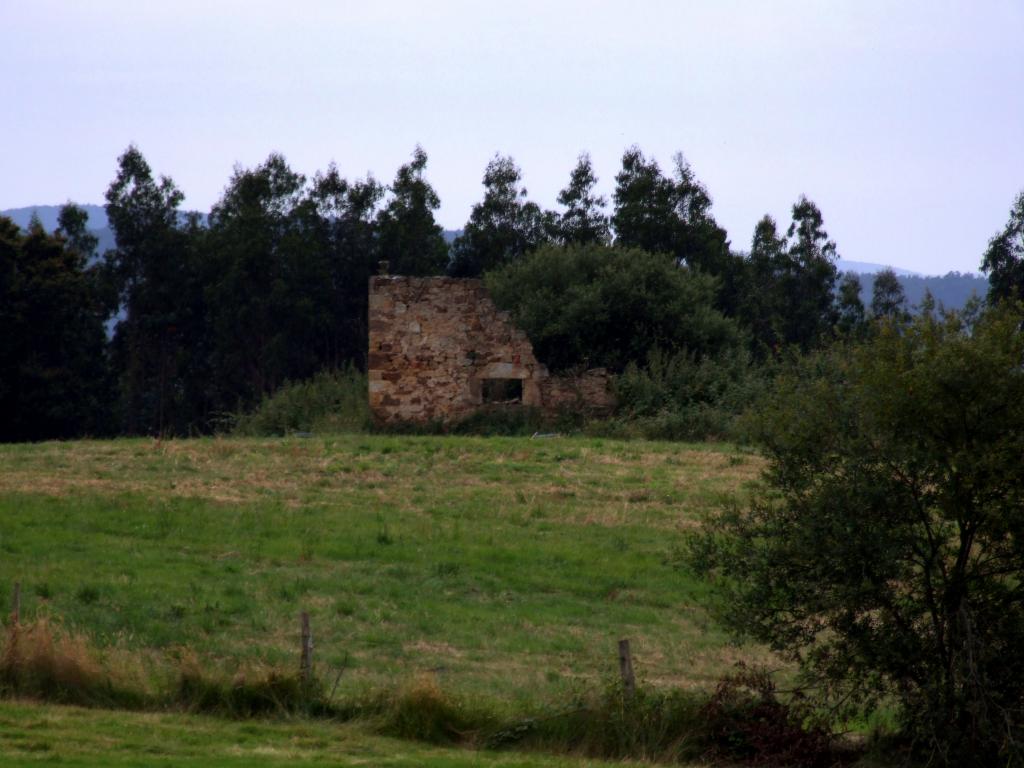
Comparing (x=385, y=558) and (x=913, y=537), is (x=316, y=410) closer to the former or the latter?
(x=385, y=558)

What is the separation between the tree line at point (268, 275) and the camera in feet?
131

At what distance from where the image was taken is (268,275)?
45375mm

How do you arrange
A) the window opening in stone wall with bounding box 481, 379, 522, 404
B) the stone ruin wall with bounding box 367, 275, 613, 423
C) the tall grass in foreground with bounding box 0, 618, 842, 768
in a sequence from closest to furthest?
the tall grass in foreground with bounding box 0, 618, 842, 768 < the stone ruin wall with bounding box 367, 275, 613, 423 < the window opening in stone wall with bounding box 481, 379, 522, 404

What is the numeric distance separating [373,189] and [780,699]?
38.8 metres

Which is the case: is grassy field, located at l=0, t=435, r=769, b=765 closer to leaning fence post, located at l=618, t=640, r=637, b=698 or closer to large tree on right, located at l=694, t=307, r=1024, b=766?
leaning fence post, located at l=618, t=640, r=637, b=698

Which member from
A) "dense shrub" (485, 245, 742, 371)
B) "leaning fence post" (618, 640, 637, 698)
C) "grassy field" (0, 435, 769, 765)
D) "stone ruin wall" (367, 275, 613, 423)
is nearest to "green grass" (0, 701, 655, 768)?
"grassy field" (0, 435, 769, 765)

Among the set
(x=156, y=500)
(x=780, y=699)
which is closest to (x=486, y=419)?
(x=156, y=500)

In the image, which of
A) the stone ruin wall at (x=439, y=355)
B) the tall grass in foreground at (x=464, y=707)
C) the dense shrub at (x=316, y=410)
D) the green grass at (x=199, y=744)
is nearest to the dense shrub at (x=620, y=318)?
the stone ruin wall at (x=439, y=355)

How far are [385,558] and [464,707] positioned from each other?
16.2ft

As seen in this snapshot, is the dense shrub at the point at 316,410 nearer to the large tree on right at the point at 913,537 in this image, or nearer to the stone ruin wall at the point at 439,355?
the stone ruin wall at the point at 439,355

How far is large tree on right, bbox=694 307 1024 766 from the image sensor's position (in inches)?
349

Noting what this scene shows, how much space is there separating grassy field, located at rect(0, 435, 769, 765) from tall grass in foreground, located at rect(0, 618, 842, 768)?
0.91 feet

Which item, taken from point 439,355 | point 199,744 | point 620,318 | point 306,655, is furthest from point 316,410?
point 199,744

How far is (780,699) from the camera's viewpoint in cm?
1031
